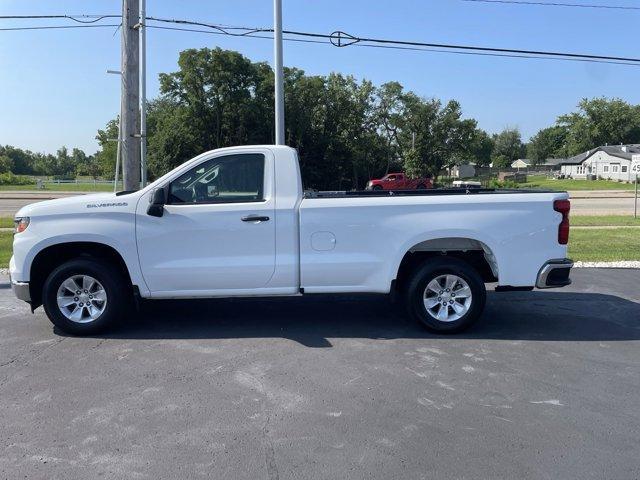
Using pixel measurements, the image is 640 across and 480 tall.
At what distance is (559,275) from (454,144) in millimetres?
56115

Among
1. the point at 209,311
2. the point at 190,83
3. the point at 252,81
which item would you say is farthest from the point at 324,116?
the point at 209,311

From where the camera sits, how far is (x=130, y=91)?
9.55m

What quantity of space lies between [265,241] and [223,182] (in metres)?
0.81

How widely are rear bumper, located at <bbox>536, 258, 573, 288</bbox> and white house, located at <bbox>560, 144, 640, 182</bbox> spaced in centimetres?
8064

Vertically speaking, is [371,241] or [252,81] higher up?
[252,81]

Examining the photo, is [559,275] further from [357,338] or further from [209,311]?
[209,311]

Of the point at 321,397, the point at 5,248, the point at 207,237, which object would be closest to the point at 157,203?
the point at 207,237

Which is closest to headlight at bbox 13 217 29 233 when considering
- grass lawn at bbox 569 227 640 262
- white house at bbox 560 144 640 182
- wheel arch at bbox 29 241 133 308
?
wheel arch at bbox 29 241 133 308

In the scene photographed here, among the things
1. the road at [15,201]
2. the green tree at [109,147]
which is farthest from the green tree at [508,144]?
the road at [15,201]

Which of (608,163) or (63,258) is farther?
(608,163)

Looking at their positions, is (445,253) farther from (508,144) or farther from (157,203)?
(508,144)

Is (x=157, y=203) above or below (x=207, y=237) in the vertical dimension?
above

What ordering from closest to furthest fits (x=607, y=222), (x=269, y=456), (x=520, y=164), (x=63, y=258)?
(x=269, y=456)
(x=63, y=258)
(x=607, y=222)
(x=520, y=164)

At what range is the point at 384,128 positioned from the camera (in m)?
59.9
